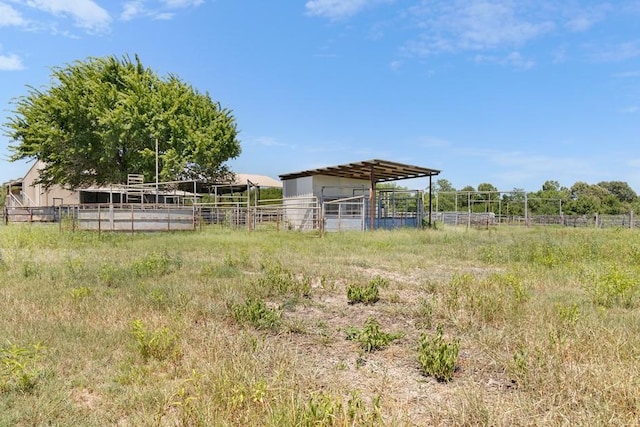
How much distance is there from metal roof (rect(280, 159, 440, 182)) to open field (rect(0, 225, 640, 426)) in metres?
13.7

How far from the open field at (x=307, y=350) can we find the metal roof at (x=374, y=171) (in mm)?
13711

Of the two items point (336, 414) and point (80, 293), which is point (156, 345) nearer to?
point (336, 414)

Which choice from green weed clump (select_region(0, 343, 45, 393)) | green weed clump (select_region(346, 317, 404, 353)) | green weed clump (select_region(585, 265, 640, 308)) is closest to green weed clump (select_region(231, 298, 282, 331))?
green weed clump (select_region(346, 317, 404, 353))

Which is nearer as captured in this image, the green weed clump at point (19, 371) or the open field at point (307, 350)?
the open field at point (307, 350)

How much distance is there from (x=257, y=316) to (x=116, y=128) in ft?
91.0

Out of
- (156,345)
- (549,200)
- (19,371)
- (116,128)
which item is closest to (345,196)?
(116,128)

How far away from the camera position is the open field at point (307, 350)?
281 cm

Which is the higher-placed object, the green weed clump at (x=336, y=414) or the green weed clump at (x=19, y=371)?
the green weed clump at (x=336, y=414)

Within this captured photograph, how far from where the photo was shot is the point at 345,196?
26.3m

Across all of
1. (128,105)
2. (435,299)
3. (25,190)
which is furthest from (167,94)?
(435,299)

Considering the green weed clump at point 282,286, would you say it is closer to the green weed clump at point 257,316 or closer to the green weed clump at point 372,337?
the green weed clump at point 257,316

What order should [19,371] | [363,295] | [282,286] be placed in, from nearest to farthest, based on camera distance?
[19,371], [363,295], [282,286]

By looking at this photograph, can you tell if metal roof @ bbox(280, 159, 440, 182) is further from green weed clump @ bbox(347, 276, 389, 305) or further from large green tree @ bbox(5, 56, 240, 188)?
→ green weed clump @ bbox(347, 276, 389, 305)

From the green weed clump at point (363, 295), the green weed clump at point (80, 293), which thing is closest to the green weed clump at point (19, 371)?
the green weed clump at point (80, 293)
